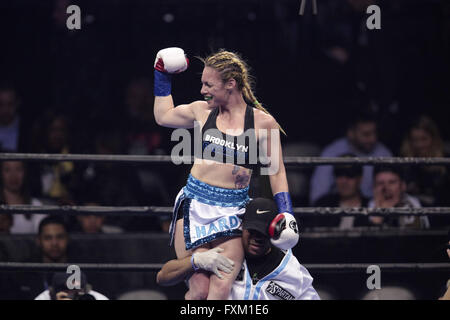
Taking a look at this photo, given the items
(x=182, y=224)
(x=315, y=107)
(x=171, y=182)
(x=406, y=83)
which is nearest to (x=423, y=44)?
(x=406, y=83)

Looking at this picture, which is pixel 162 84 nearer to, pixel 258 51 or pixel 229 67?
pixel 229 67

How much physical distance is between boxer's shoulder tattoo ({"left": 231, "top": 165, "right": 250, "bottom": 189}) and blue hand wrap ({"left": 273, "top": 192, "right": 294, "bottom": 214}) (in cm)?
17

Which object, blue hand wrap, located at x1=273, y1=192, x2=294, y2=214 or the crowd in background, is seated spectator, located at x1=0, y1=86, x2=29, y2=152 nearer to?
the crowd in background

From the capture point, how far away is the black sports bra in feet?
11.5

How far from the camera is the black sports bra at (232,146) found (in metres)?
3.51

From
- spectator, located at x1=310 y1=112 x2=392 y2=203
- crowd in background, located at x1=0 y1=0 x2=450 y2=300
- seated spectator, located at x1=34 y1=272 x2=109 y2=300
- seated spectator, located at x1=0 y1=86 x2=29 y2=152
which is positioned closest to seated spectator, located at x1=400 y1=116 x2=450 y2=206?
crowd in background, located at x1=0 y1=0 x2=450 y2=300

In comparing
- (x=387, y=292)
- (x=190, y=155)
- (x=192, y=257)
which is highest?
(x=190, y=155)

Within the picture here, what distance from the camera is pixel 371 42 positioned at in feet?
21.4

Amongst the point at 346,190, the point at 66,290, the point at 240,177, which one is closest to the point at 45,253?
the point at 66,290

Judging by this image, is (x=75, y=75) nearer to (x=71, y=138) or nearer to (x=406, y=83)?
(x=71, y=138)

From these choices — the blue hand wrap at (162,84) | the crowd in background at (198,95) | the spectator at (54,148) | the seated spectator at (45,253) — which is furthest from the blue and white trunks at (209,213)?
the spectator at (54,148)

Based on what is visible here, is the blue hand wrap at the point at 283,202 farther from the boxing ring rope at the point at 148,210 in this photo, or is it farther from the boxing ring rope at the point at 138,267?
the boxing ring rope at the point at 138,267

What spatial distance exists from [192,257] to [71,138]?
263cm

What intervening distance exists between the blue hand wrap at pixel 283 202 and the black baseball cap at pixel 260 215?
0.05 m
